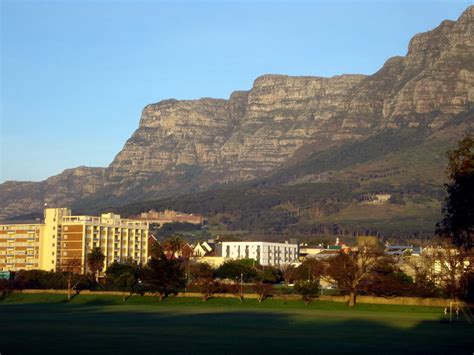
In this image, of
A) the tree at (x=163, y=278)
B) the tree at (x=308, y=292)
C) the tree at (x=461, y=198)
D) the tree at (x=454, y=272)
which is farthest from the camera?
the tree at (x=163, y=278)

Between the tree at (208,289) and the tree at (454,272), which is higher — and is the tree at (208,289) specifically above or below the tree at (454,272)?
below

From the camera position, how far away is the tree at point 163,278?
172 meters

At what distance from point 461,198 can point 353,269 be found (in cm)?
8256

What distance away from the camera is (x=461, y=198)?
3270 inches

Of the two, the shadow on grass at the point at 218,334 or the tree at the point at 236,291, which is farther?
the tree at the point at 236,291

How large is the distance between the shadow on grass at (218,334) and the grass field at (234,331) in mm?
72

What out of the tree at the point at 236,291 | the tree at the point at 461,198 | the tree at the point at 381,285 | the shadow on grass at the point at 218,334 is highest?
the tree at the point at 461,198

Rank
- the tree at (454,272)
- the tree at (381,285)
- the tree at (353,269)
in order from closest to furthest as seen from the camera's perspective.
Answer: the tree at (454,272) → the tree at (353,269) → the tree at (381,285)

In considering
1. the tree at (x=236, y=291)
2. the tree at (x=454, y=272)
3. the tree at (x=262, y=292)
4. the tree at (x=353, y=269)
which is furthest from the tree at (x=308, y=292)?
the tree at (x=454, y=272)

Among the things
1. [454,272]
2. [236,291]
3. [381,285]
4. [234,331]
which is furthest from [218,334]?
[236,291]

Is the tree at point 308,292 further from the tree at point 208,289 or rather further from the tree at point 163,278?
the tree at point 163,278

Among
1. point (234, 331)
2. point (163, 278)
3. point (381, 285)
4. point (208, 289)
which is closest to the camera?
point (234, 331)

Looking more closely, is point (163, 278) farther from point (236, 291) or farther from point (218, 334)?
point (218, 334)

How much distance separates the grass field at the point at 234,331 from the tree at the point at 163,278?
54.6 ft
